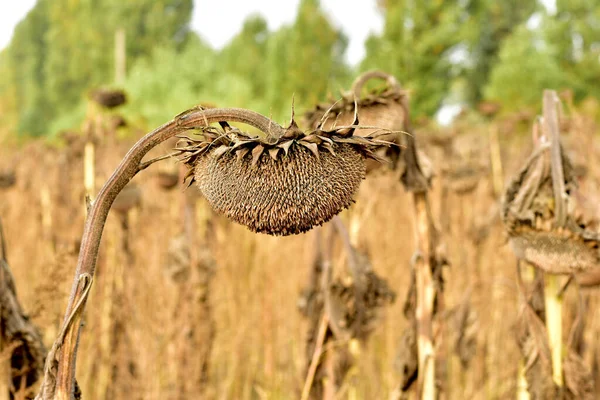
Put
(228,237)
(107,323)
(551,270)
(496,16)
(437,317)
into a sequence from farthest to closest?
1. (496,16)
2. (228,237)
3. (107,323)
4. (437,317)
5. (551,270)

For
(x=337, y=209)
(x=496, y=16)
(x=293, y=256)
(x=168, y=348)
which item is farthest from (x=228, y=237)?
(x=496, y=16)

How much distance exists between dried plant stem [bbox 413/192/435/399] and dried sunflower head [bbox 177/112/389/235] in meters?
0.73

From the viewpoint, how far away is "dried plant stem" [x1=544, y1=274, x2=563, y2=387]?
145cm

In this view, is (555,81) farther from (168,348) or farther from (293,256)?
(168,348)

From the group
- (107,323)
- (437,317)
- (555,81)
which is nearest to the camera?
(437,317)

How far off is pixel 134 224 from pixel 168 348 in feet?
4.21

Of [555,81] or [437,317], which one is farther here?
[555,81]

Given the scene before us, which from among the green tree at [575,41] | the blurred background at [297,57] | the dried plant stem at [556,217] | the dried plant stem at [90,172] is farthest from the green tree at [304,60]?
the dried plant stem at [556,217]

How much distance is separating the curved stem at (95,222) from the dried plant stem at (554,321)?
956mm

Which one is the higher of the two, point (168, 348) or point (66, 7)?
point (66, 7)

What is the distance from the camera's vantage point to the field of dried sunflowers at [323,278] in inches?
32.8

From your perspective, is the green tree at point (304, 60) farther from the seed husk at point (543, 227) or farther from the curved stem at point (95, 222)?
the curved stem at point (95, 222)

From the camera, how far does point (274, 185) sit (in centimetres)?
81

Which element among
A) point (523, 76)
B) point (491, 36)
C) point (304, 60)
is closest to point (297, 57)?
point (304, 60)
